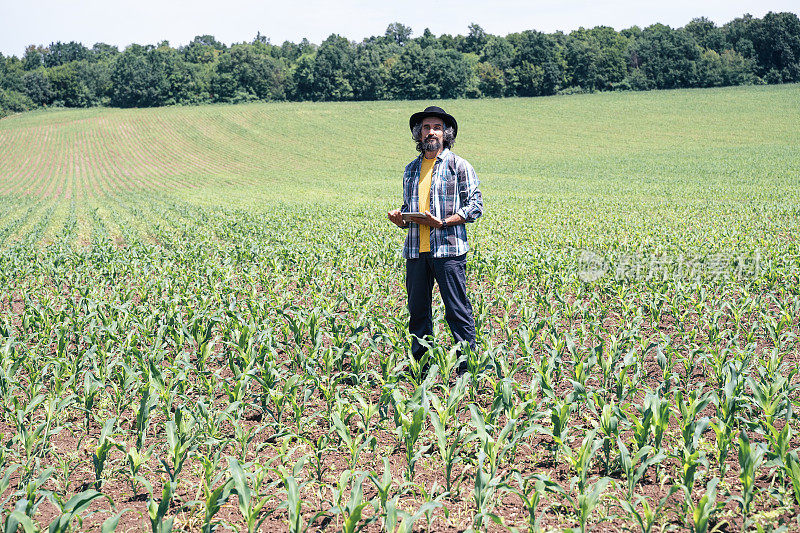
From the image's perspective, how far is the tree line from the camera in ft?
275

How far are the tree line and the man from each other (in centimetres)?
8437

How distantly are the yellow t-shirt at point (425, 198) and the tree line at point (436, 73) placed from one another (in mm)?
84374

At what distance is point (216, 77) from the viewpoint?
8831 cm

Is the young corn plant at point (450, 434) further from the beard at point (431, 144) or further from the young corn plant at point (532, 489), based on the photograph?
the beard at point (431, 144)

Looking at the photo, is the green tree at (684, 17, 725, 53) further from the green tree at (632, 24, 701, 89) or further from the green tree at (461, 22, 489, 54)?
the green tree at (461, 22, 489, 54)

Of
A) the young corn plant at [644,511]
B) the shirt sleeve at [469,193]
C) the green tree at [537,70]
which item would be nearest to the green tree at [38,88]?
the green tree at [537,70]

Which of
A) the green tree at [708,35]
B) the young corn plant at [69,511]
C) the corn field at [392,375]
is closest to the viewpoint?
the young corn plant at [69,511]

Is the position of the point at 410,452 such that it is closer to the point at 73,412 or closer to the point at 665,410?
the point at 665,410

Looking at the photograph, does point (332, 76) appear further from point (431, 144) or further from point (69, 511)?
point (69, 511)

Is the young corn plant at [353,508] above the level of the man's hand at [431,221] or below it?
below

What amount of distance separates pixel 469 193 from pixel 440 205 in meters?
0.25

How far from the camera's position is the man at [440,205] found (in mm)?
4750

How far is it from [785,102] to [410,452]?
77.8 meters

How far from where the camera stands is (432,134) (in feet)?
15.5
